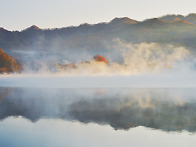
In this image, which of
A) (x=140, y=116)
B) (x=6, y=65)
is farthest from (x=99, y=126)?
(x=6, y=65)

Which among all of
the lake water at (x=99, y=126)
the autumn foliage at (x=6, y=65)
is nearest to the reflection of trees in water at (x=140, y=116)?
the lake water at (x=99, y=126)

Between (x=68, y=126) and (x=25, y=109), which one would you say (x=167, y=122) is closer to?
(x=68, y=126)

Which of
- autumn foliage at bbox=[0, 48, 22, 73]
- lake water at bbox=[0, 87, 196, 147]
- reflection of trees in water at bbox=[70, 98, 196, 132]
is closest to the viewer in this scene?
lake water at bbox=[0, 87, 196, 147]

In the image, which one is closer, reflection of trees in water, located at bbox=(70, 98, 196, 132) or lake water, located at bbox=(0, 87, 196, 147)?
lake water, located at bbox=(0, 87, 196, 147)

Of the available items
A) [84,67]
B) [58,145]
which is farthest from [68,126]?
[84,67]

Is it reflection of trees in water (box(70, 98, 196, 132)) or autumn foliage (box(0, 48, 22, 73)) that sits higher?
autumn foliage (box(0, 48, 22, 73))

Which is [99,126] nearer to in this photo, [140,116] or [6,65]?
[140,116]

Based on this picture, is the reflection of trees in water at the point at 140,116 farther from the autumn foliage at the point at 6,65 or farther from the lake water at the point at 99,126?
the autumn foliage at the point at 6,65

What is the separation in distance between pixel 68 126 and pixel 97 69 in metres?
67.2

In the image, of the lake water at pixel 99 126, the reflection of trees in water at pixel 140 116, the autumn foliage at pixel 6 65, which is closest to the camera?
the lake water at pixel 99 126

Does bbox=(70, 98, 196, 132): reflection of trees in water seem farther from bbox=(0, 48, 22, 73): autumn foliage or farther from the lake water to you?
bbox=(0, 48, 22, 73): autumn foliage

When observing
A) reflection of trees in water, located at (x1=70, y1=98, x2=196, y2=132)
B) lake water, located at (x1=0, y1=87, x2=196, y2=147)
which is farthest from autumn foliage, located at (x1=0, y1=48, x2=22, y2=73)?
reflection of trees in water, located at (x1=70, y1=98, x2=196, y2=132)

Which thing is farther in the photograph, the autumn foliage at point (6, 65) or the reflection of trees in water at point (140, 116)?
the autumn foliage at point (6, 65)

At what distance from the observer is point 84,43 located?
506 ft
